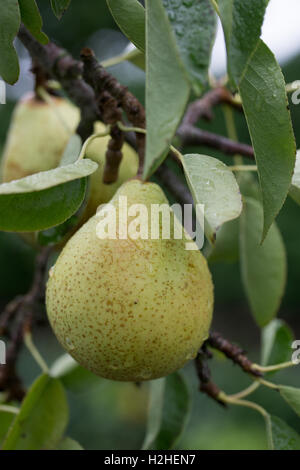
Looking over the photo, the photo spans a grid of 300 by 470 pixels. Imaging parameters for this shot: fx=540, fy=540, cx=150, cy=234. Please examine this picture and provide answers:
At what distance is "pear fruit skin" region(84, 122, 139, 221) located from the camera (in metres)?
0.66

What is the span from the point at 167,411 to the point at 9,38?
536mm

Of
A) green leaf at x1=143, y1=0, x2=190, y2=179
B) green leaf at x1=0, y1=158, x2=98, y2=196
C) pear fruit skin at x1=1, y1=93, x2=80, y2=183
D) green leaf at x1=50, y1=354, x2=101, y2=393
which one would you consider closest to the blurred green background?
green leaf at x1=50, y1=354, x2=101, y2=393

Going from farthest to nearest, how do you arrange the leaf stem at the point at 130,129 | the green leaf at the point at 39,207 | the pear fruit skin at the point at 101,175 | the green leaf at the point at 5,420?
1. the green leaf at the point at 5,420
2. the pear fruit skin at the point at 101,175
3. the leaf stem at the point at 130,129
4. the green leaf at the point at 39,207

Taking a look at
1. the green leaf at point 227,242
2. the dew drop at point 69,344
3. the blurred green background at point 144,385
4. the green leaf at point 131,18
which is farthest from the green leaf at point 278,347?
the green leaf at point 131,18

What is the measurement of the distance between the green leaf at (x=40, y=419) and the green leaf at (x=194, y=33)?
50cm

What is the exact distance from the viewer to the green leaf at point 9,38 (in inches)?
17.4

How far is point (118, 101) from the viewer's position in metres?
0.59

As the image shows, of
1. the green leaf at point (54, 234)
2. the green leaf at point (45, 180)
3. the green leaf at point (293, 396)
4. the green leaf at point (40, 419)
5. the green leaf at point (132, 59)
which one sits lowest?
the green leaf at point (40, 419)

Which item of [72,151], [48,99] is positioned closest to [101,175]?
[72,151]

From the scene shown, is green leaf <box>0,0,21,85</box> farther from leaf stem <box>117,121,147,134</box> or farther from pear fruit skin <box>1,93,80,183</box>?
pear fruit skin <box>1,93,80,183</box>

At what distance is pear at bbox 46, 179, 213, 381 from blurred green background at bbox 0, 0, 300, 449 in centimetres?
37

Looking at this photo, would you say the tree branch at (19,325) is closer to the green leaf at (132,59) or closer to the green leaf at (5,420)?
the green leaf at (5,420)
